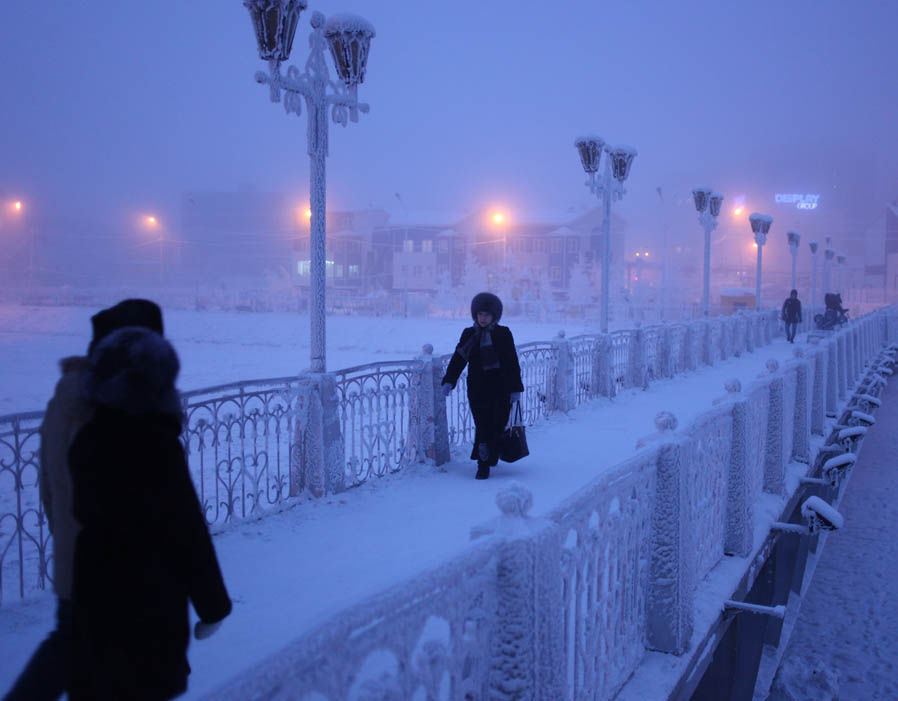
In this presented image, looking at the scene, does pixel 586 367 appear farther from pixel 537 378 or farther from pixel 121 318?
pixel 121 318

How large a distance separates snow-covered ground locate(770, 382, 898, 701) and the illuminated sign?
326ft

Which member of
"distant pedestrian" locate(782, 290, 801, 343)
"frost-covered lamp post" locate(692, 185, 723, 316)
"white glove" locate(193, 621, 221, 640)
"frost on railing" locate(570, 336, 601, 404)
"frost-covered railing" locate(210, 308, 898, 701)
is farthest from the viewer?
"distant pedestrian" locate(782, 290, 801, 343)

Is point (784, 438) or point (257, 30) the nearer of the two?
point (257, 30)

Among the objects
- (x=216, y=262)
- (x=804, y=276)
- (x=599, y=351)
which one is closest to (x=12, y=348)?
(x=599, y=351)

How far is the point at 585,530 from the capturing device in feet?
10.1

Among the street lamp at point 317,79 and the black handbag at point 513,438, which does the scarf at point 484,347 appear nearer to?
the black handbag at point 513,438

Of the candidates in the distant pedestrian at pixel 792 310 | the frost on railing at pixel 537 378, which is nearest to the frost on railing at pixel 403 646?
the frost on railing at pixel 537 378

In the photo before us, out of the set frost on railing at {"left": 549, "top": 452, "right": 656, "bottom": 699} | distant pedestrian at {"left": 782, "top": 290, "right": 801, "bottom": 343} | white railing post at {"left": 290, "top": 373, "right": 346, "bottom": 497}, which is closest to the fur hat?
frost on railing at {"left": 549, "top": 452, "right": 656, "bottom": 699}

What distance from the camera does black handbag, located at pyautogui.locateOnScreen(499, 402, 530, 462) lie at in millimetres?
7480

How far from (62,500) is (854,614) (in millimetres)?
9456

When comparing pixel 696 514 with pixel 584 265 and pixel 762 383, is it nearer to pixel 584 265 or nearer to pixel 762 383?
pixel 762 383

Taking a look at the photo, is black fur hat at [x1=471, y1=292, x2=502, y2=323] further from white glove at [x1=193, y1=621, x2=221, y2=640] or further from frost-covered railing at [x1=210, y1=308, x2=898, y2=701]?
white glove at [x1=193, y1=621, x2=221, y2=640]

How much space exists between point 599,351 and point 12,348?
22.8 metres

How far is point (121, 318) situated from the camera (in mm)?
2334
